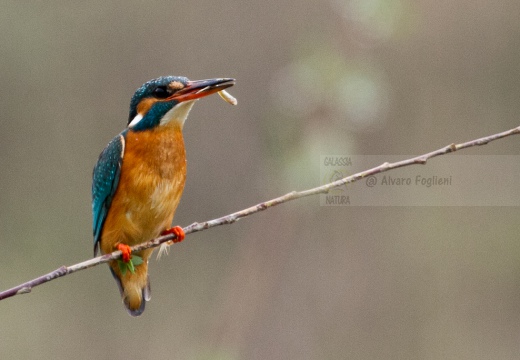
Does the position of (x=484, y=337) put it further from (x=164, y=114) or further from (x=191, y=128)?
(x=164, y=114)

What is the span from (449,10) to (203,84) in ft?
14.3

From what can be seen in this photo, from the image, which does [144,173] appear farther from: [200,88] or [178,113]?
[200,88]

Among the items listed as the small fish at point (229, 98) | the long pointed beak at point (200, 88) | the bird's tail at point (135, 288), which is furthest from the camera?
the bird's tail at point (135, 288)

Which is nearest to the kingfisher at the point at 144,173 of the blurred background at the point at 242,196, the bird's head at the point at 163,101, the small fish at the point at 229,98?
the bird's head at the point at 163,101

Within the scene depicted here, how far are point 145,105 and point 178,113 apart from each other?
0.44 feet

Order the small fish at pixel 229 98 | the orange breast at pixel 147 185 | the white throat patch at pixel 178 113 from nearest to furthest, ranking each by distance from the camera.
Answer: the small fish at pixel 229 98
the white throat patch at pixel 178 113
the orange breast at pixel 147 185

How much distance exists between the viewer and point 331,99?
2896 millimetres

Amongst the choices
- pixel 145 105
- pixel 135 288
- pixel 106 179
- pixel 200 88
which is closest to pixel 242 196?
pixel 135 288

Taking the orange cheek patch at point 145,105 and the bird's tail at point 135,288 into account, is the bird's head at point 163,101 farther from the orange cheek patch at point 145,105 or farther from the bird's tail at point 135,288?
the bird's tail at point 135,288

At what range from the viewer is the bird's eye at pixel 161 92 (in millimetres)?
3102

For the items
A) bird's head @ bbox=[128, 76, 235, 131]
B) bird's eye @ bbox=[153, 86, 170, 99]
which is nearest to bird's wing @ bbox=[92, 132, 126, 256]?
bird's head @ bbox=[128, 76, 235, 131]

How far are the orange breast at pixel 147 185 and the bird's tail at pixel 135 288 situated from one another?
0.24 metres

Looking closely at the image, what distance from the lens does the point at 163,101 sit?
3119 millimetres

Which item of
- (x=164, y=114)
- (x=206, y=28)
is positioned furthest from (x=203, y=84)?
(x=206, y=28)
